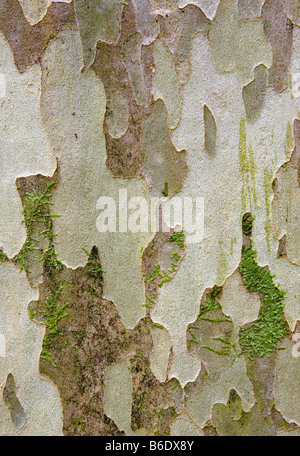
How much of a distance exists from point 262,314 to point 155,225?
365 mm

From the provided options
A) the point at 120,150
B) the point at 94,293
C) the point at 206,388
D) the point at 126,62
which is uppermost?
the point at 126,62

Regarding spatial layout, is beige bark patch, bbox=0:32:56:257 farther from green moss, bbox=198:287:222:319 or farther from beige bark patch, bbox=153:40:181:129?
green moss, bbox=198:287:222:319

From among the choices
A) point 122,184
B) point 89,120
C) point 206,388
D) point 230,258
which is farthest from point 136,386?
point 89,120

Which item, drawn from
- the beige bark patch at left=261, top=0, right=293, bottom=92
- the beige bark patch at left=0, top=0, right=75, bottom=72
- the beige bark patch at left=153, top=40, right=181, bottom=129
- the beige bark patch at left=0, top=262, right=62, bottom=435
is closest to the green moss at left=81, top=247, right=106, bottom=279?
the beige bark patch at left=0, top=262, right=62, bottom=435

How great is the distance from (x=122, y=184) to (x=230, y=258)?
34 centimetres

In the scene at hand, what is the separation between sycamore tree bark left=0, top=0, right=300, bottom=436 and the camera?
0.93m

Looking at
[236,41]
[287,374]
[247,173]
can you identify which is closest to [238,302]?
[287,374]

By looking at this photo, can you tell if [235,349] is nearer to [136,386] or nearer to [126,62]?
[136,386]

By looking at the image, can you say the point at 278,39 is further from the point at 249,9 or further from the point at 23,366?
the point at 23,366

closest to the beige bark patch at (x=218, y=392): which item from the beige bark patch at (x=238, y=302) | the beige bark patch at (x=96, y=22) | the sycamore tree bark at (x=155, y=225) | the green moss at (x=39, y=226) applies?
the sycamore tree bark at (x=155, y=225)

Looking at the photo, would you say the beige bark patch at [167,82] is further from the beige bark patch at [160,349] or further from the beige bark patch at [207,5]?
the beige bark patch at [160,349]

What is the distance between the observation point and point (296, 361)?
0.96m

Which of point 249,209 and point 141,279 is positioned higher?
→ point 249,209

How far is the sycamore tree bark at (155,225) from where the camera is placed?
93 centimetres
